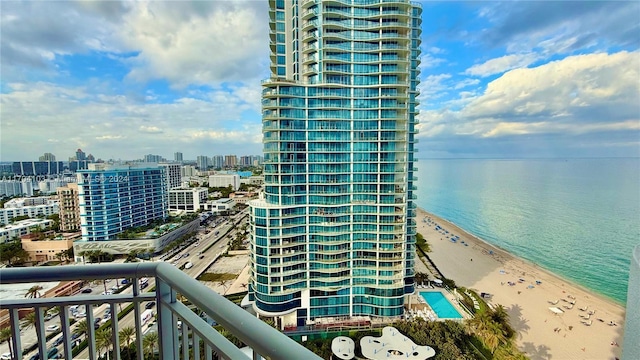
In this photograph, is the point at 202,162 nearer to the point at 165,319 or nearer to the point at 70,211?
the point at 70,211

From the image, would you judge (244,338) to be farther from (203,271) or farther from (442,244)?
(442,244)

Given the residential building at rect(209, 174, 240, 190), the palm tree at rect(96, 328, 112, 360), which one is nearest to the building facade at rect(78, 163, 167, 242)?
the palm tree at rect(96, 328, 112, 360)

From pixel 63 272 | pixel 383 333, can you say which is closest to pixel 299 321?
pixel 383 333

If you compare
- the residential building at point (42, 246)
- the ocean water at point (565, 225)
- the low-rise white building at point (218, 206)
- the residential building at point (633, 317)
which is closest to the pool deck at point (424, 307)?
the ocean water at point (565, 225)

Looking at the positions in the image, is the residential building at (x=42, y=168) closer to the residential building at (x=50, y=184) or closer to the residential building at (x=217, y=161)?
the residential building at (x=50, y=184)

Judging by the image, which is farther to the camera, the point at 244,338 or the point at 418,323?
the point at 418,323

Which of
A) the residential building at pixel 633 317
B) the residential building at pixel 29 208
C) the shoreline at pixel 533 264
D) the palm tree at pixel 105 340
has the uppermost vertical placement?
the palm tree at pixel 105 340

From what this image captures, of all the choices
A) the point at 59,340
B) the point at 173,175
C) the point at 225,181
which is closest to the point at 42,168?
the point at 173,175
